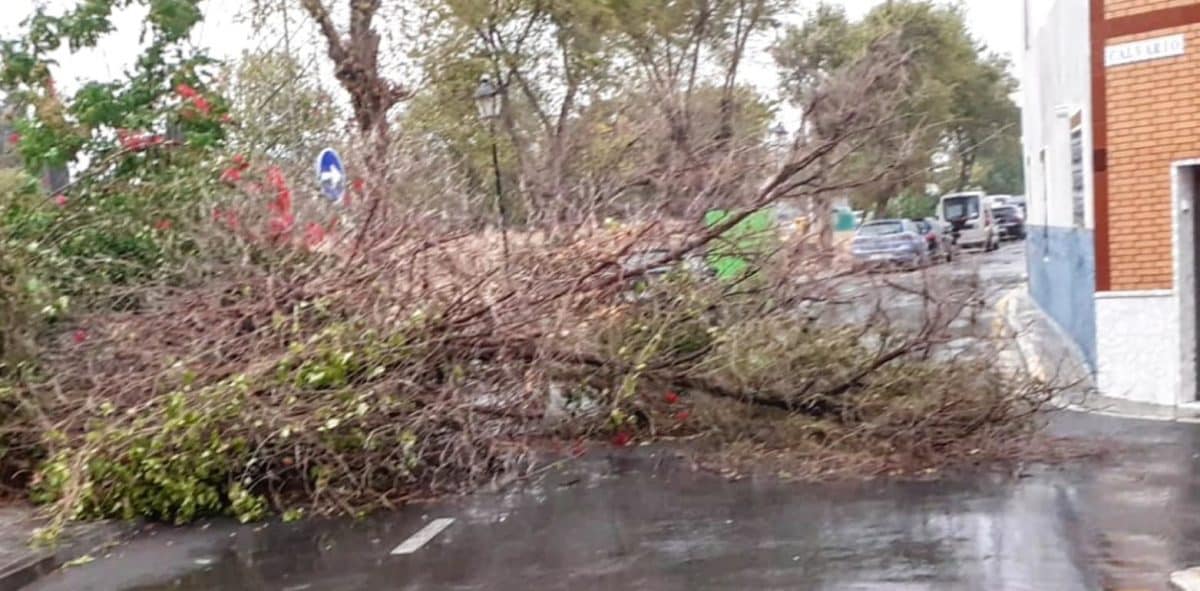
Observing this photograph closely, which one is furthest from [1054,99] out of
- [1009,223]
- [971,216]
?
[1009,223]

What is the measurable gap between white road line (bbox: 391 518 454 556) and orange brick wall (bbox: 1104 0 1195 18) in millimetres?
8236

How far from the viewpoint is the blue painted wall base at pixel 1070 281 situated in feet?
46.4

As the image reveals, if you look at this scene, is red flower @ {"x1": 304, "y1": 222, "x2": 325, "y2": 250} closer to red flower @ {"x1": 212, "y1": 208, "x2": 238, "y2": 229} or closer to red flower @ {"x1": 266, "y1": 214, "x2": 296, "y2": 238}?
red flower @ {"x1": 266, "y1": 214, "x2": 296, "y2": 238}

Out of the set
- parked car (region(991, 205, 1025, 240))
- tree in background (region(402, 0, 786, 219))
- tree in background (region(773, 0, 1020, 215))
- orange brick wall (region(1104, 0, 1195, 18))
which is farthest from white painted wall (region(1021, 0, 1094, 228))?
parked car (region(991, 205, 1025, 240))

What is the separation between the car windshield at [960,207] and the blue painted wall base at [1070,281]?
84.9 feet

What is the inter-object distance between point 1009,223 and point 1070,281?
39.8 meters

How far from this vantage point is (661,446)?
12.4 metres

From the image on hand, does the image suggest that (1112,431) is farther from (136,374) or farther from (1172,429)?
(136,374)

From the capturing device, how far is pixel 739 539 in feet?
29.0

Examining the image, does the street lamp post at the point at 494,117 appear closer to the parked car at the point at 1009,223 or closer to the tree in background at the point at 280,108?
the tree in background at the point at 280,108

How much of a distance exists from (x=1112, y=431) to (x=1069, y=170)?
607 centimetres

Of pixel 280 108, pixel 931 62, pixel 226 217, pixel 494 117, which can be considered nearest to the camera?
pixel 226 217

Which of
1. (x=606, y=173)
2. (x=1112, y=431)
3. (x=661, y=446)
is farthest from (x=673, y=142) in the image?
(x=1112, y=431)

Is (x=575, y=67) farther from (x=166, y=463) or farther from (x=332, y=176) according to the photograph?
(x=166, y=463)
